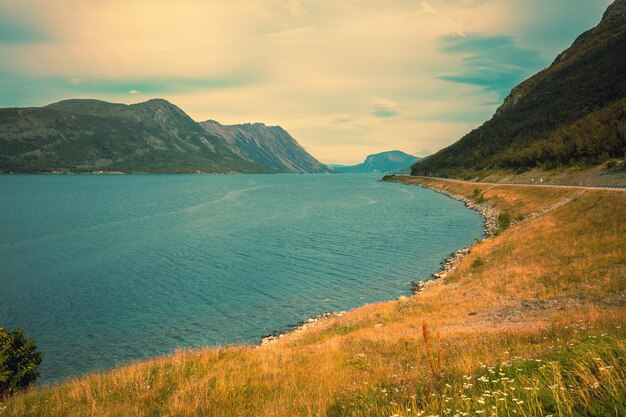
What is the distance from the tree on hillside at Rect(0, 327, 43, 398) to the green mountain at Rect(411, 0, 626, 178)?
275 ft

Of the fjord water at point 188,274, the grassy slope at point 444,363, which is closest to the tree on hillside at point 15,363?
the grassy slope at point 444,363

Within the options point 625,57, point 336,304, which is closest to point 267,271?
point 336,304

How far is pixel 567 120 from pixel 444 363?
5645 inches

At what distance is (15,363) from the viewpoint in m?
16.1

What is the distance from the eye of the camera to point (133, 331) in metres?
29.1

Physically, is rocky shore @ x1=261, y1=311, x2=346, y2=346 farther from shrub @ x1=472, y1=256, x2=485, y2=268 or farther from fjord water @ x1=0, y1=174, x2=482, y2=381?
shrub @ x1=472, y1=256, x2=485, y2=268

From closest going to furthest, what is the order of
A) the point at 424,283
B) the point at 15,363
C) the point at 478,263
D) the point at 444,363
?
the point at 444,363 → the point at 15,363 → the point at 478,263 → the point at 424,283

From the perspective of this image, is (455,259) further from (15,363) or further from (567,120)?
(567,120)

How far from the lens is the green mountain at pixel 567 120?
7562 cm

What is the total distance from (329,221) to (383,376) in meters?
74.8

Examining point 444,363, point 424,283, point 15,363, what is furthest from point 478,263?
point 15,363

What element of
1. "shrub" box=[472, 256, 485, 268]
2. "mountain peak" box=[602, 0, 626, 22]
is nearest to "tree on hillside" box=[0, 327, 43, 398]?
"shrub" box=[472, 256, 485, 268]

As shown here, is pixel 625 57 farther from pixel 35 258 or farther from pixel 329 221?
pixel 35 258

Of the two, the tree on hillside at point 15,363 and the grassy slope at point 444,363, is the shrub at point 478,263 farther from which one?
the tree on hillside at point 15,363
